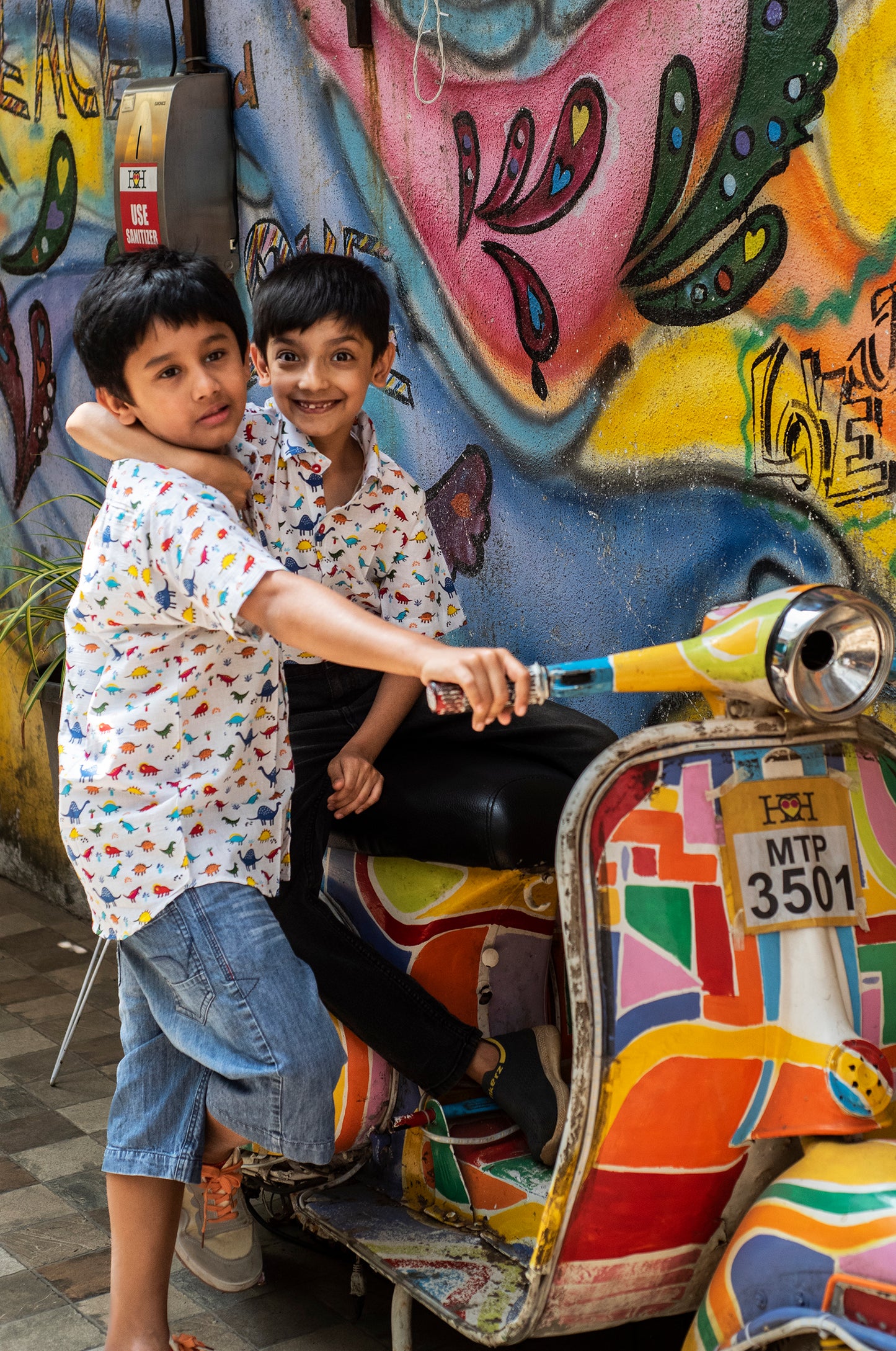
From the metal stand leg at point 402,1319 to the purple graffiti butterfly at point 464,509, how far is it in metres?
1.68

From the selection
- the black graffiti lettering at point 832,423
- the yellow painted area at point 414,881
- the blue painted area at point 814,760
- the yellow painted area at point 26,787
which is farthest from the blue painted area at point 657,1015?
the yellow painted area at point 26,787

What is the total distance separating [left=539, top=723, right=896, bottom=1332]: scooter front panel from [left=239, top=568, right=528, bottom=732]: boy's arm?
233 millimetres

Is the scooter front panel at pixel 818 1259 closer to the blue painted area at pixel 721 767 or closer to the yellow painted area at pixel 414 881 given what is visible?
the blue painted area at pixel 721 767

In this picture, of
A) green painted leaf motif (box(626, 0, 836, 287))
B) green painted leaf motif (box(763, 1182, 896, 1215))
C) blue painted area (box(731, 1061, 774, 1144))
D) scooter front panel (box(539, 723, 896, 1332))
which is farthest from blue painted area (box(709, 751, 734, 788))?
green painted leaf motif (box(626, 0, 836, 287))

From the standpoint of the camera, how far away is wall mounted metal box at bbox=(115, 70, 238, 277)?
4023mm

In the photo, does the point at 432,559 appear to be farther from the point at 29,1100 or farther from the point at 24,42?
the point at 24,42

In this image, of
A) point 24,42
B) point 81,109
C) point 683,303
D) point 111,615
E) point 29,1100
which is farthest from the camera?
point 24,42

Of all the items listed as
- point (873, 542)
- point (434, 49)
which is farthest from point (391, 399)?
point (873, 542)

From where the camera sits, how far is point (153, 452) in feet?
6.88

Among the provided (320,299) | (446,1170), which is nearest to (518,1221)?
(446,1170)

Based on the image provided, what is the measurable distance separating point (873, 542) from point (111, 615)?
1224 mm

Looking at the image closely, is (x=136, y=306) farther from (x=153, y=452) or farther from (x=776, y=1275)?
(x=776, y=1275)

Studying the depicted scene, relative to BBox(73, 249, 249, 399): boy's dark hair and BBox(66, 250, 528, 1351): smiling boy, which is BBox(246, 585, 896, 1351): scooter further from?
BBox(73, 249, 249, 399): boy's dark hair

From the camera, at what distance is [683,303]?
274 cm
